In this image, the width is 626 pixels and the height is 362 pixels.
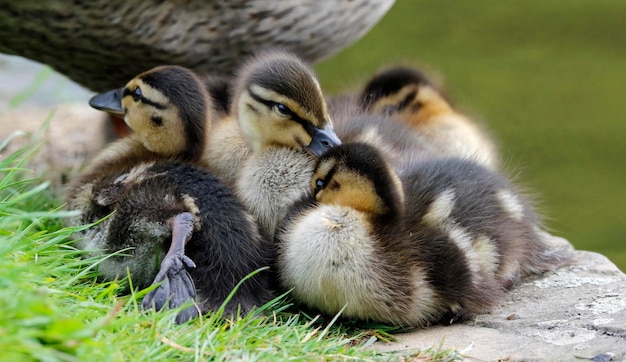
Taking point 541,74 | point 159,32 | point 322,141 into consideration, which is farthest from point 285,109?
point 541,74

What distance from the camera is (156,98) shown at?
341cm

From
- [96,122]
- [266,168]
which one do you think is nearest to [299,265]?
[266,168]

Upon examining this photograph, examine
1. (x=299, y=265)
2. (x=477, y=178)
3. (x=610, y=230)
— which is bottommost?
(x=610, y=230)

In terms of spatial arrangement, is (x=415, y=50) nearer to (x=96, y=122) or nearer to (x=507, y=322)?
(x=96, y=122)

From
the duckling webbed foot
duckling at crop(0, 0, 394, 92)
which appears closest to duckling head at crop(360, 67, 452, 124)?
duckling at crop(0, 0, 394, 92)

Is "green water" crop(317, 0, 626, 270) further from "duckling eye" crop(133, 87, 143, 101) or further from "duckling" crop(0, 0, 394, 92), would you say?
"duckling eye" crop(133, 87, 143, 101)

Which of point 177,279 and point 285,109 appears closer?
point 177,279

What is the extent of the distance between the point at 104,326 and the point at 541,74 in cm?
588

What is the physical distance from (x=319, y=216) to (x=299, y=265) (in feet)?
0.51

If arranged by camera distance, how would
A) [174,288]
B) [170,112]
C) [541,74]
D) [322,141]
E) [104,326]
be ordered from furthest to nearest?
[541,74]
[170,112]
[322,141]
[174,288]
[104,326]

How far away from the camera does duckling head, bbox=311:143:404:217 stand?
2.90m

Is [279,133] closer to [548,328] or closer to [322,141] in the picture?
[322,141]

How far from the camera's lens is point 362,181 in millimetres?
2918

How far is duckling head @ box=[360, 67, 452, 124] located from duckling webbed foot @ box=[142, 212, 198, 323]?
1581 millimetres
